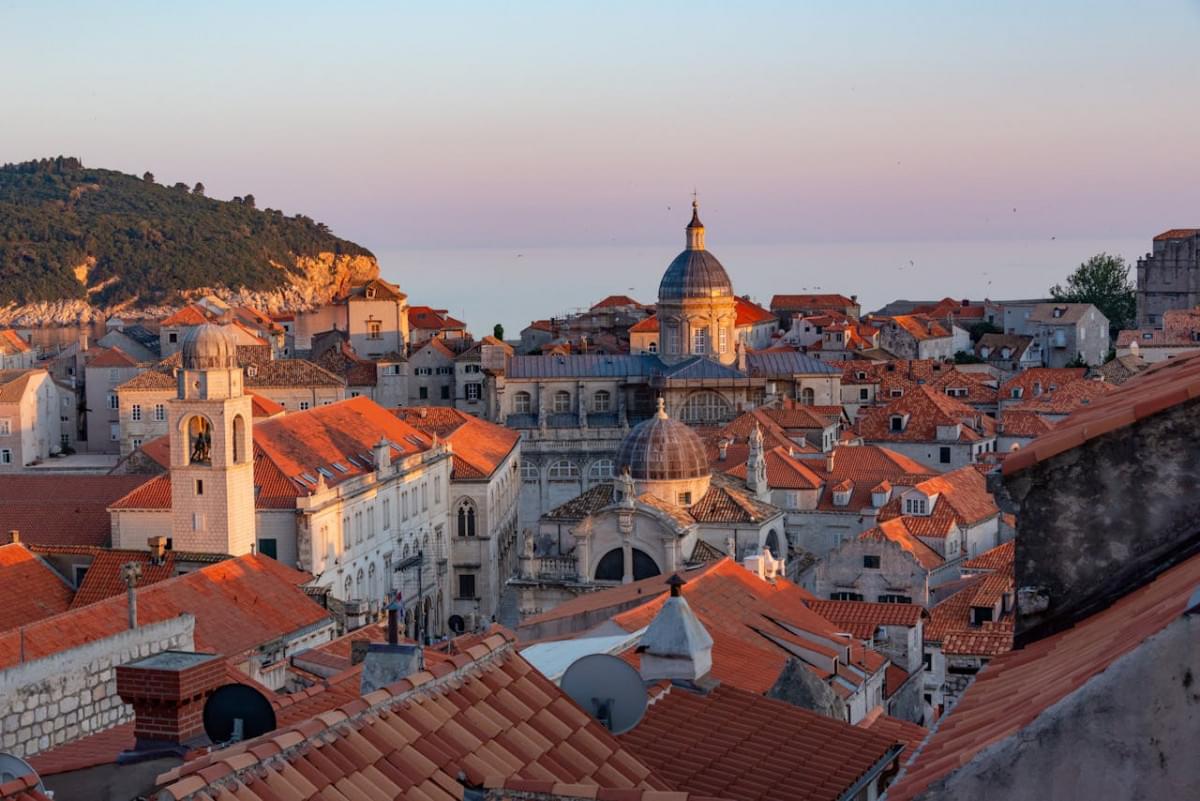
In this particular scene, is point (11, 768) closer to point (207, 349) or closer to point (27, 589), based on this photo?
point (27, 589)

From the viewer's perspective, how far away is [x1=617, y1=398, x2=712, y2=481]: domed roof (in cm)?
4506

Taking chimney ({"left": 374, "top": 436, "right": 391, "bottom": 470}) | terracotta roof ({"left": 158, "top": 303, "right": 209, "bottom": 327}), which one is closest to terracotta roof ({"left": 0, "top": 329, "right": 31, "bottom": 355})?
terracotta roof ({"left": 158, "top": 303, "right": 209, "bottom": 327})

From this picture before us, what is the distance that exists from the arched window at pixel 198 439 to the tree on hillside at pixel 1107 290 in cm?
9313

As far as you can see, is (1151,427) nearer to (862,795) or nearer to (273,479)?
(862,795)

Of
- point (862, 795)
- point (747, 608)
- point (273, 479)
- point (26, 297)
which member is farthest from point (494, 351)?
point (26, 297)

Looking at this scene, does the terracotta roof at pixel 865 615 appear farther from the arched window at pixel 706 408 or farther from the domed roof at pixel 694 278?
the domed roof at pixel 694 278

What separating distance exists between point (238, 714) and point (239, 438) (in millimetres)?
33800

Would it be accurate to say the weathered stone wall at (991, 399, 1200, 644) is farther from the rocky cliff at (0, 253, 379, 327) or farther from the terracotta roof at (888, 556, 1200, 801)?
the rocky cliff at (0, 253, 379, 327)

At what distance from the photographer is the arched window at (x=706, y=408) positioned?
2965 inches

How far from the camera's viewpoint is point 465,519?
191 ft

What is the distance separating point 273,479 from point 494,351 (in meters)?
36.6

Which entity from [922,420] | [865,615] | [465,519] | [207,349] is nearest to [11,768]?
[865,615]

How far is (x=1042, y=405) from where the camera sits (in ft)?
232

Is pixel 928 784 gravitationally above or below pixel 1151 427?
below
